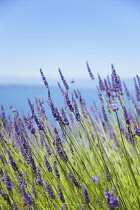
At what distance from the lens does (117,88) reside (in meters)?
2.17

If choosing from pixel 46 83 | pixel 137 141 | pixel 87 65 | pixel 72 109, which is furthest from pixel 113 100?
pixel 72 109

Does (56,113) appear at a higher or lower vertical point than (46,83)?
lower

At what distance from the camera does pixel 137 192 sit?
69.4 inches

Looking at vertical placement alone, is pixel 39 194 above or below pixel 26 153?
below

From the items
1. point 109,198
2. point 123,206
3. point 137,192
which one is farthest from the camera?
point 137,192

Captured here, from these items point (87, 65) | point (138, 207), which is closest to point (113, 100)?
point (87, 65)

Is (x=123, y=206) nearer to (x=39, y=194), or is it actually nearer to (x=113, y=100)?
(x=39, y=194)

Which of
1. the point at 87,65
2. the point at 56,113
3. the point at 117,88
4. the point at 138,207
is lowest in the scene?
the point at 138,207

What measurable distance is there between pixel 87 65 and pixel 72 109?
1.14 meters

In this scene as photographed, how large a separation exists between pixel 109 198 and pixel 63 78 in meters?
1.69

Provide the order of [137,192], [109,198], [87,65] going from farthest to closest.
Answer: [87,65], [137,192], [109,198]

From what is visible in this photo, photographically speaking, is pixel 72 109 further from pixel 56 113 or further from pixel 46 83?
pixel 46 83

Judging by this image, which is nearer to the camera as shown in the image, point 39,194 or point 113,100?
point 39,194

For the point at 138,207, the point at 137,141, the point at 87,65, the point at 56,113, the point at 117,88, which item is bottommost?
the point at 138,207
